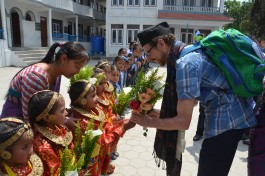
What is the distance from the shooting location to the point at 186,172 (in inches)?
134

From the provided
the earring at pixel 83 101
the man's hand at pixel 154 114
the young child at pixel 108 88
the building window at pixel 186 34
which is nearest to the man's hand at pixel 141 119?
the man's hand at pixel 154 114

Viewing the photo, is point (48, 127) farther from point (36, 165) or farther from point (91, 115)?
point (91, 115)

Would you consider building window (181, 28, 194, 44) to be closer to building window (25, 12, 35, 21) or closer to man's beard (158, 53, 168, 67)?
building window (25, 12, 35, 21)

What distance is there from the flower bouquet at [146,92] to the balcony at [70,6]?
1538cm

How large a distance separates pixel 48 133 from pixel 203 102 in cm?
119

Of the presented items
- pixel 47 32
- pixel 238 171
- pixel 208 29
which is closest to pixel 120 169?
pixel 238 171

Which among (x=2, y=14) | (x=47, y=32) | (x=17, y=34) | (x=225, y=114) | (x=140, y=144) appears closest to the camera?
(x=225, y=114)

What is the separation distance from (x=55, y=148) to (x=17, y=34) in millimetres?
16188

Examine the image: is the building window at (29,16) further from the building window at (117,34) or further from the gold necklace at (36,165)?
the gold necklace at (36,165)

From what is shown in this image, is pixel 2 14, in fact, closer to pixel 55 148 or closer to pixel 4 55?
pixel 4 55

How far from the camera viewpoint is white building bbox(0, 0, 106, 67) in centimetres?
1342

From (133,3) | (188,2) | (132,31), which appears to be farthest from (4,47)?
(188,2)

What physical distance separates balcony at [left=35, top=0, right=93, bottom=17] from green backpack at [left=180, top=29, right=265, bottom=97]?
15.8 meters

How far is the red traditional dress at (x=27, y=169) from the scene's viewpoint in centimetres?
152
